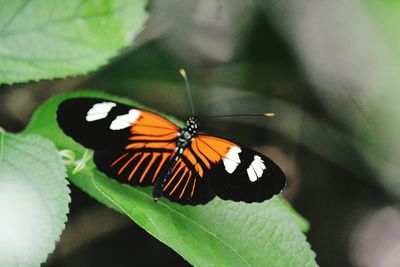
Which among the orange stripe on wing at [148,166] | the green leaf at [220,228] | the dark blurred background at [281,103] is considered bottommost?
the dark blurred background at [281,103]

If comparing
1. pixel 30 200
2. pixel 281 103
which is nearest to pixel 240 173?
pixel 30 200

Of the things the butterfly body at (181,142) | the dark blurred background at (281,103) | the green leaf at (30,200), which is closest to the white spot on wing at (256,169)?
the butterfly body at (181,142)

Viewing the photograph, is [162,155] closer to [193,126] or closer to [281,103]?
[193,126]

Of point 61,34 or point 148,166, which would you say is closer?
point 148,166

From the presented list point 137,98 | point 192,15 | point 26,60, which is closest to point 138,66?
point 137,98

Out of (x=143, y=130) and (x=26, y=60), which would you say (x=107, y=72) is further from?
(x=143, y=130)

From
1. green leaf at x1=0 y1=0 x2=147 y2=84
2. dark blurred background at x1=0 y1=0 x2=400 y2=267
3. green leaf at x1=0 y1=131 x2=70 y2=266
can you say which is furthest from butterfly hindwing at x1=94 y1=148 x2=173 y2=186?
dark blurred background at x1=0 y1=0 x2=400 y2=267

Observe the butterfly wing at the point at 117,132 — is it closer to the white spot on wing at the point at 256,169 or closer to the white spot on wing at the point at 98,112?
the white spot on wing at the point at 98,112
